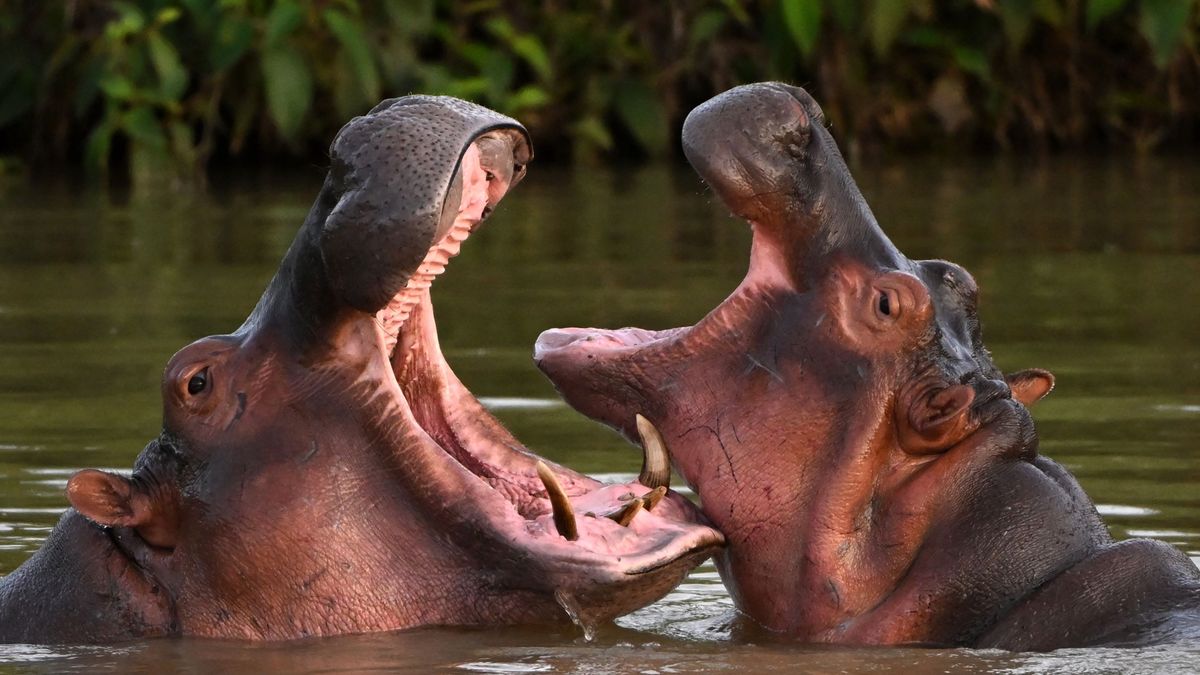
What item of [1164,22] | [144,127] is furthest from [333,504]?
[1164,22]

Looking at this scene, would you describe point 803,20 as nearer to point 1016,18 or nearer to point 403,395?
point 1016,18

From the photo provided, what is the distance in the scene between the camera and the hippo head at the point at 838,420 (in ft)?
14.3

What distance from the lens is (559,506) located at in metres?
4.12

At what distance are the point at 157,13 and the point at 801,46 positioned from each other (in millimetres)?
4590

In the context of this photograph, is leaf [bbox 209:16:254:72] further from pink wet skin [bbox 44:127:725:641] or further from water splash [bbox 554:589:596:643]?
water splash [bbox 554:589:596:643]

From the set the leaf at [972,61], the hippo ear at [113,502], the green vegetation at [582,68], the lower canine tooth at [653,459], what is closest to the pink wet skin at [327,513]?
the hippo ear at [113,502]

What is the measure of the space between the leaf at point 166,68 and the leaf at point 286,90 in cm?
58

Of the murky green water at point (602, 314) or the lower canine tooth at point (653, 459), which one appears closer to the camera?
the murky green water at point (602, 314)

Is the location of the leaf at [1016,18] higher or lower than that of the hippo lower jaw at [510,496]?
lower

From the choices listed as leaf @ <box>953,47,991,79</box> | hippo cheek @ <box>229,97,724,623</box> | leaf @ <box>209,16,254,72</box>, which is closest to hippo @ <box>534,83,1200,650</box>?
hippo cheek @ <box>229,97,724,623</box>

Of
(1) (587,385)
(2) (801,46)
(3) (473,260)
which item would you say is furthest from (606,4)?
(1) (587,385)

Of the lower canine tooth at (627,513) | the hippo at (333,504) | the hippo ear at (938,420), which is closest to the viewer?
the hippo at (333,504)

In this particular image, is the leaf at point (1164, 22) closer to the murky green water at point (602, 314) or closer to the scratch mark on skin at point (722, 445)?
the murky green water at point (602, 314)

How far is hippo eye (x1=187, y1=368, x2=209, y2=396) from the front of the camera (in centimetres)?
421
